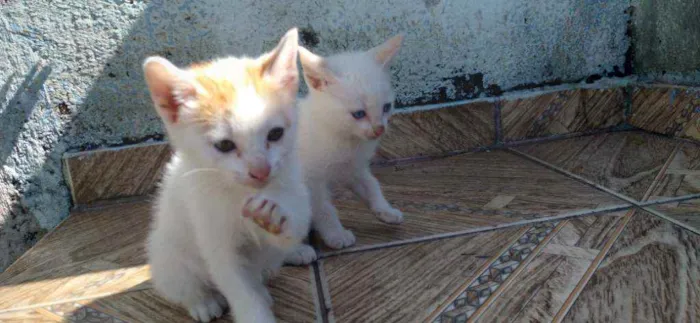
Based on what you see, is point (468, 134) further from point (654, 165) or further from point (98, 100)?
point (98, 100)

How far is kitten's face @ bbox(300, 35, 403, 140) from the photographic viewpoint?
1.67 metres

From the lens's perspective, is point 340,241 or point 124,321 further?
point 340,241

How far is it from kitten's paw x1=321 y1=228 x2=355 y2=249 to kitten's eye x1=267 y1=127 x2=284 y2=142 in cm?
59

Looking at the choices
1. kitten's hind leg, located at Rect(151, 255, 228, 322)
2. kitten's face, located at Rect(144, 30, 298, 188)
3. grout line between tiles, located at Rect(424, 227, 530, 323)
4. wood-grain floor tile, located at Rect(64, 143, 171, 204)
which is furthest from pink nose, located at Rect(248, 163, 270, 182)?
wood-grain floor tile, located at Rect(64, 143, 171, 204)

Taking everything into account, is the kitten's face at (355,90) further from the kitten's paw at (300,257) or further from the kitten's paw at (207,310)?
the kitten's paw at (207,310)

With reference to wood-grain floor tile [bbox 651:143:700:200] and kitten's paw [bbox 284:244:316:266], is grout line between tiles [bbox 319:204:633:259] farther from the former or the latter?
wood-grain floor tile [bbox 651:143:700:200]

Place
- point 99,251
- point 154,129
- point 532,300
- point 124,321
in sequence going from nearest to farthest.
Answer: point 532,300, point 124,321, point 99,251, point 154,129

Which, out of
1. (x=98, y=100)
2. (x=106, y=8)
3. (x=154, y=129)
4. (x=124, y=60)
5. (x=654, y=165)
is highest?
(x=106, y=8)

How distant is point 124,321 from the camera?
1.32 meters

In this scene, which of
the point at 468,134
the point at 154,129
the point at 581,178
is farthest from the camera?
the point at 468,134

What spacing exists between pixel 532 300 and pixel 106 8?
78.3 inches

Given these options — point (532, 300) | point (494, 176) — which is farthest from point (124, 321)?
point (494, 176)

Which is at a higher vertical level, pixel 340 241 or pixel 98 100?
pixel 98 100

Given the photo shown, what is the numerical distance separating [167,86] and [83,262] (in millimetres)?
932
